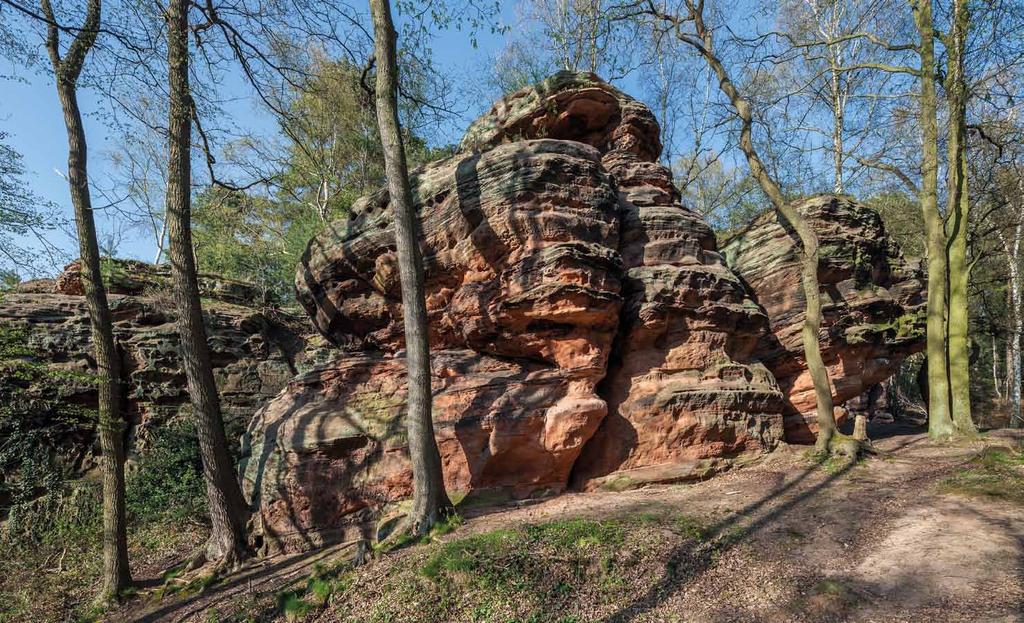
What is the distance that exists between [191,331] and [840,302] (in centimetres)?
1494

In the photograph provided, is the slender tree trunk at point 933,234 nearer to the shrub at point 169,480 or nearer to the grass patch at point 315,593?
the grass patch at point 315,593

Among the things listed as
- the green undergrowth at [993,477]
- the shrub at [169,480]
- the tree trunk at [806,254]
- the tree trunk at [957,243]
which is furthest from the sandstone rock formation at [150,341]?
the tree trunk at [957,243]

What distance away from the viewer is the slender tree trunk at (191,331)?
25.0 feet

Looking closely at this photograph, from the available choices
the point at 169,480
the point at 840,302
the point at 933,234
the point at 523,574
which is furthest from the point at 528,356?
the point at 933,234

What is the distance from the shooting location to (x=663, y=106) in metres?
22.9

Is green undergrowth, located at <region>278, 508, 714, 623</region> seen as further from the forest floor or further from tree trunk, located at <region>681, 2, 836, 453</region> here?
tree trunk, located at <region>681, 2, 836, 453</region>

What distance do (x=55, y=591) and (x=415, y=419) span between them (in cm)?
732

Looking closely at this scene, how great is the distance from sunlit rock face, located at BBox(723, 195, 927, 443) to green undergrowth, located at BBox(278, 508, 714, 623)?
720cm

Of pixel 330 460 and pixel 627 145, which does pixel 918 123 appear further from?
pixel 330 460

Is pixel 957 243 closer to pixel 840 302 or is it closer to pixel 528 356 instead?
pixel 840 302

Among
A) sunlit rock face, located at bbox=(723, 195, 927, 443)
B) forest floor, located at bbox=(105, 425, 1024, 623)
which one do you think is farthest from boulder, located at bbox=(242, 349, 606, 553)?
sunlit rock face, located at bbox=(723, 195, 927, 443)

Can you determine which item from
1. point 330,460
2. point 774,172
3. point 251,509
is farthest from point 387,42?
point 774,172

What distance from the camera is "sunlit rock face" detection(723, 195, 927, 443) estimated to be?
11484mm

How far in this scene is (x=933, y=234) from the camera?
10242 millimetres
